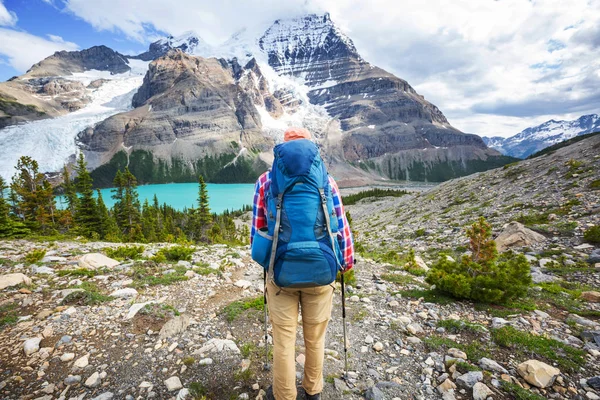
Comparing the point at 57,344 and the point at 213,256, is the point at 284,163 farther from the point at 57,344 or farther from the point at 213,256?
the point at 213,256

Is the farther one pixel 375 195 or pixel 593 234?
pixel 375 195

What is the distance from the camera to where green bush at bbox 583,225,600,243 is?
10693 mm

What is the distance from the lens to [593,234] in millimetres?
10812

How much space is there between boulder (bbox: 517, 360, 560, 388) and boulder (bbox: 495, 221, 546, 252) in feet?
34.3

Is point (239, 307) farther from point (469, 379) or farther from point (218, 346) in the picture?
point (469, 379)

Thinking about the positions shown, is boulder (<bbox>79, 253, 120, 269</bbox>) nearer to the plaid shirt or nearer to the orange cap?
the plaid shirt

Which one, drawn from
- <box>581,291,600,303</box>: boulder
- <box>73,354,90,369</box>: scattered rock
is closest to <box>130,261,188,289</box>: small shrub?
<box>73,354,90,369</box>: scattered rock

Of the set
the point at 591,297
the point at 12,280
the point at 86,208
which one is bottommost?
the point at 86,208

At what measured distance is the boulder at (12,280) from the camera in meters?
6.69

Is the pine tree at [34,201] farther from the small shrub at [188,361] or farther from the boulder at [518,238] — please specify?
the boulder at [518,238]

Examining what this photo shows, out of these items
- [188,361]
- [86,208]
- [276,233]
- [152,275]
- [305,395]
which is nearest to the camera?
[276,233]

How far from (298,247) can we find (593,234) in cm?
1420

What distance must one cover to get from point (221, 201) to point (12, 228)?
495ft

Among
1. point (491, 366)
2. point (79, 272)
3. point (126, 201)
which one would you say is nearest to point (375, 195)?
point (126, 201)
